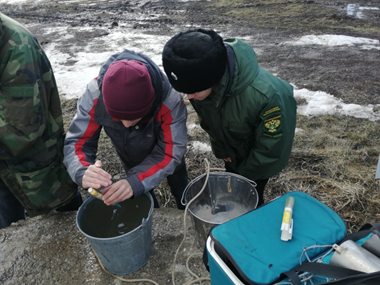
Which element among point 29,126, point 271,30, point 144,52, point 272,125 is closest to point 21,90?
point 29,126

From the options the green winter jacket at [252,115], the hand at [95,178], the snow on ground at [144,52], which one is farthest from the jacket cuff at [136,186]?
the snow on ground at [144,52]

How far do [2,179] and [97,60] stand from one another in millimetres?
4802

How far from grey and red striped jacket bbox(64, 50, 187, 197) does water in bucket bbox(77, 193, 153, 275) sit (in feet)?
0.59

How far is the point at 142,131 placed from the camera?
1.86 m

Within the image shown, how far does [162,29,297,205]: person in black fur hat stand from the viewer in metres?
1.54

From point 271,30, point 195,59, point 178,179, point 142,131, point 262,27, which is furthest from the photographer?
point 262,27

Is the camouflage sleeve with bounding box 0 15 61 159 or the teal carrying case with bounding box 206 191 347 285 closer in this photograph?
the teal carrying case with bounding box 206 191 347 285

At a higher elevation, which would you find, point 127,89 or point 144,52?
point 127,89

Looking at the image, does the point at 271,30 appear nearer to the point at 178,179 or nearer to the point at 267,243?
the point at 178,179

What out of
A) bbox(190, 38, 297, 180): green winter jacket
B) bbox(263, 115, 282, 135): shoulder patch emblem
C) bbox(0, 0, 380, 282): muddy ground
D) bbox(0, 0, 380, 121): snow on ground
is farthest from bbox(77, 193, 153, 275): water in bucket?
bbox(0, 0, 380, 121): snow on ground

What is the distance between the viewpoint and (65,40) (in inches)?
308

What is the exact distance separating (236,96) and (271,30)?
6.32 m

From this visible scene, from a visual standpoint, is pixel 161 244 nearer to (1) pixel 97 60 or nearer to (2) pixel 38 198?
(2) pixel 38 198

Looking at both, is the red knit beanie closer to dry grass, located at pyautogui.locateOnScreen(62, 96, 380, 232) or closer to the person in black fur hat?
the person in black fur hat
